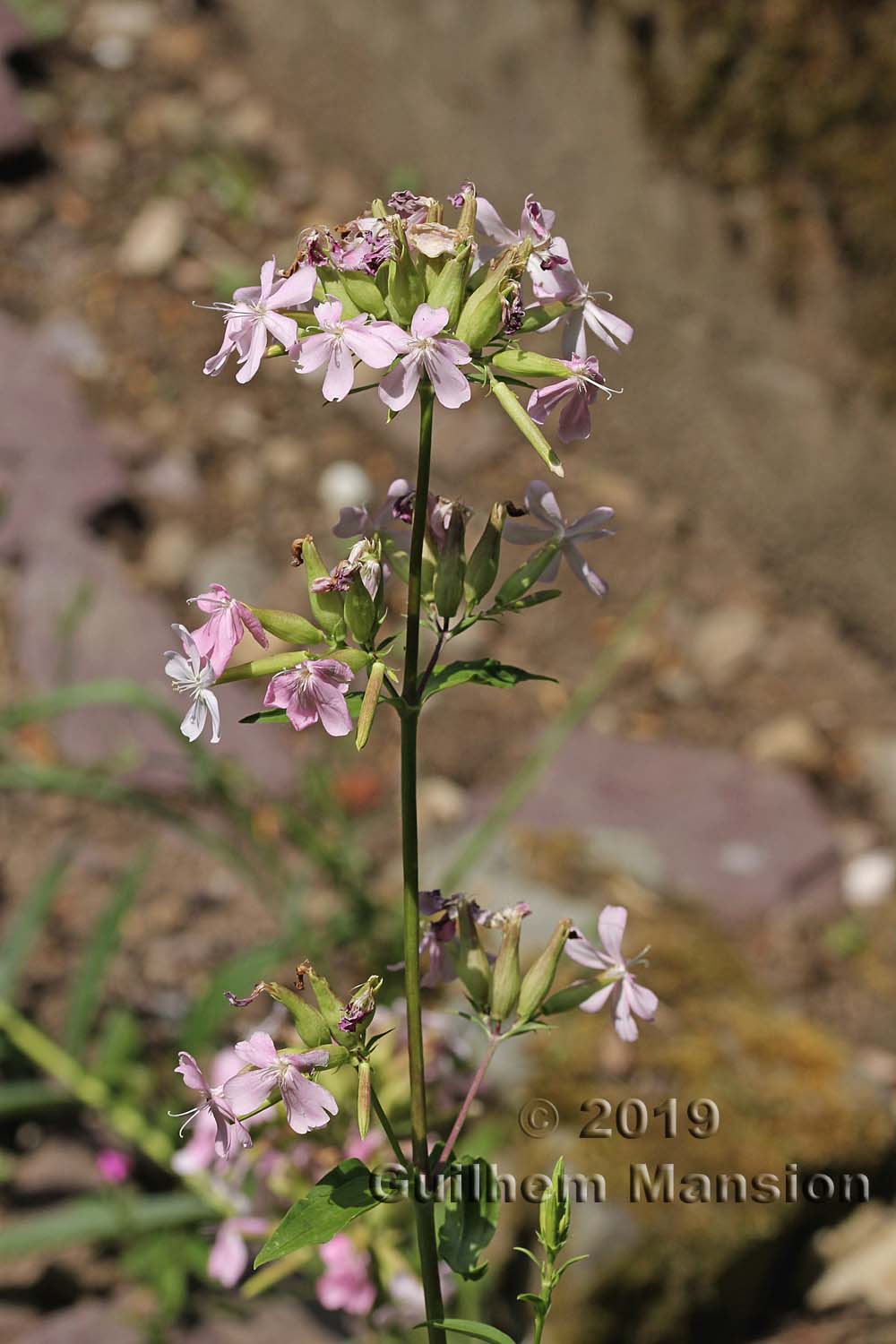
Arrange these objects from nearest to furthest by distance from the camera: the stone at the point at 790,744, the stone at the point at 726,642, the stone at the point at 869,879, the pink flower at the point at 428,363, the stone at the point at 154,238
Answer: the pink flower at the point at 428,363
the stone at the point at 869,879
the stone at the point at 790,744
the stone at the point at 726,642
the stone at the point at 154,238

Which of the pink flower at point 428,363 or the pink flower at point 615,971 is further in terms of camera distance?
the pink flower at point 615,971

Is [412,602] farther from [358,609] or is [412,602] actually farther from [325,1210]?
[325,1210]

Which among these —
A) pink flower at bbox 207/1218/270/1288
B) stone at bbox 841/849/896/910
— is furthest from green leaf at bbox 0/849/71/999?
stone at bbox 841/849/896/910

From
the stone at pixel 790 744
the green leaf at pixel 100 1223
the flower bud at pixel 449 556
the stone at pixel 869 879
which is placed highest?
the stone at pixel 790 744

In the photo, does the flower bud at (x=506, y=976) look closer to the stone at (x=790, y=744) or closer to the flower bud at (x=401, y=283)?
the flower bud at (x=401, y=283)

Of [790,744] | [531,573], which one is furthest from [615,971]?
[790,744]

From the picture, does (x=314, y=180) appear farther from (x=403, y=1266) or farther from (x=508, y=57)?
(x=403, y=1266)

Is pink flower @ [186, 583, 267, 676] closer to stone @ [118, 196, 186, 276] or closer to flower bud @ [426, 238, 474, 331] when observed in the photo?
flower bud @ [426, 238, 474, 331]

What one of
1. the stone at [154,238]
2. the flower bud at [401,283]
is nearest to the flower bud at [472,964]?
the flower bud at [401,283]
